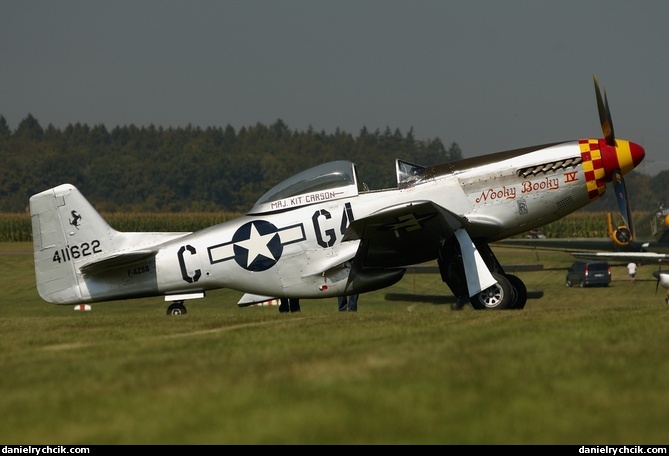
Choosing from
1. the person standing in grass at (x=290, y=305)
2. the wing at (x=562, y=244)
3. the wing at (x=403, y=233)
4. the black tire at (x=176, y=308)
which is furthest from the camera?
the wing at (x=562, y=244)

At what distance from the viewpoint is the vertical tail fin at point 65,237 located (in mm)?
16453

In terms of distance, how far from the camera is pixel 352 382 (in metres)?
7.10

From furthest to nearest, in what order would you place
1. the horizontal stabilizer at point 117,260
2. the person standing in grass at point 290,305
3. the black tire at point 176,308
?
the person standing in grass at point 290,305 → the black tire at point 176,308 → the horizontal stabilizer at point 117,260

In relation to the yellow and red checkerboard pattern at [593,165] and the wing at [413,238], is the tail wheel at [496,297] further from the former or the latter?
the yellow and red checkerboard pattern at [593,165]

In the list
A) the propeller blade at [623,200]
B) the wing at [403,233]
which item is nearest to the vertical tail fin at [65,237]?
the wing at [403,233]

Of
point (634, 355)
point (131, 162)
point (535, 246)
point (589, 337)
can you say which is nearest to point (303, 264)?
point (589, 337)

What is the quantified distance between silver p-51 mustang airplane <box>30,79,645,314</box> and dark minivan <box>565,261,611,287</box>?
72.6ft

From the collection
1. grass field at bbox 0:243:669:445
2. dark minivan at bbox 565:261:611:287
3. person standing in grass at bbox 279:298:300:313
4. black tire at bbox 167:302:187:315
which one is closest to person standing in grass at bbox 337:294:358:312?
person standing in grass at bbox 279:298:300:313

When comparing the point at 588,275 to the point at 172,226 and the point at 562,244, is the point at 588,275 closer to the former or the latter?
the point at 562,244

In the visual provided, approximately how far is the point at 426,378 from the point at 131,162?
147245mm

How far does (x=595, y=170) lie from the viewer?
1514 centimetres

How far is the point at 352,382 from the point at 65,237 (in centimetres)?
1043

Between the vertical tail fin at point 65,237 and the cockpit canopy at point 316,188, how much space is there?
281 cm

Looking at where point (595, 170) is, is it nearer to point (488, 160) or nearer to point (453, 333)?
point (488, 160)
